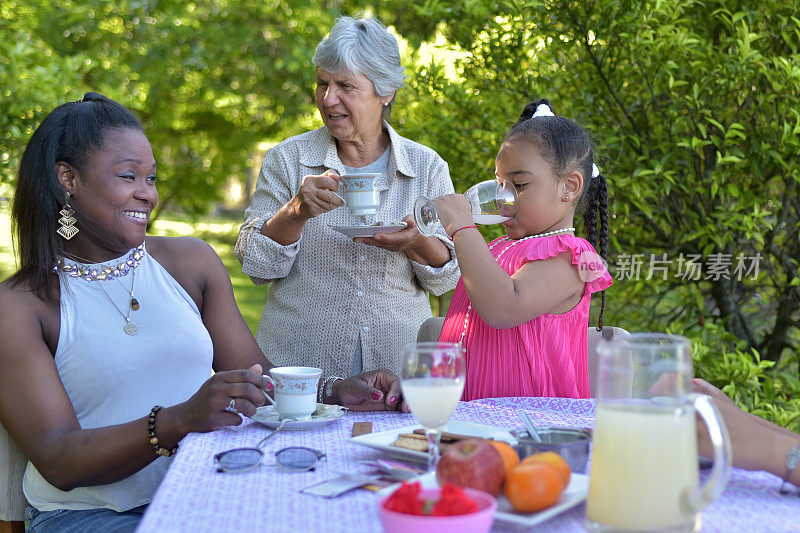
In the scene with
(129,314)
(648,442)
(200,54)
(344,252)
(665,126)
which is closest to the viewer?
(648,442)

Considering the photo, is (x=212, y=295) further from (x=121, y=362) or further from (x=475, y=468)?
(x=475, y=468)

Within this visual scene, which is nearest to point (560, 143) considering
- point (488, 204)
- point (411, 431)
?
point (488, 204)

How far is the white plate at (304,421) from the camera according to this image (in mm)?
1854

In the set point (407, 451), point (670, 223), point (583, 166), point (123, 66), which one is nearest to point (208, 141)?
point (123, 66)

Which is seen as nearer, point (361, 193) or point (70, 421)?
point (70, 421)

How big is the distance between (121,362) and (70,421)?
26 cm

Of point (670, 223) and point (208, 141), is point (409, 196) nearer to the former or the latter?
point (670, 223)

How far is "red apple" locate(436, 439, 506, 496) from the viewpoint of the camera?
127 centimetres

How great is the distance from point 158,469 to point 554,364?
3.97 feet

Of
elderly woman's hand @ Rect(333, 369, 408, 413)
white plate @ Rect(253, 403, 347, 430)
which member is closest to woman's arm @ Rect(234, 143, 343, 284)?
elderly woman's hand @ Rect(333, 369, 408, 413)

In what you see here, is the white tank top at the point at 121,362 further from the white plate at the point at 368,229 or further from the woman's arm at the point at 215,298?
the white plate at the point at 368,229

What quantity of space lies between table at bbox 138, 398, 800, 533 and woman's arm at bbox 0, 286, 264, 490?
0.07 m

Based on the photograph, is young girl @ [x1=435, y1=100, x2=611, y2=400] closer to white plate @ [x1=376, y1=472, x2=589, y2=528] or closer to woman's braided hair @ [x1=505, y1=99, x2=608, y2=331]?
woman's braided hair @ [x1=505, y1=99, x2=608, y2=331]

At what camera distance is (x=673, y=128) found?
391cm
